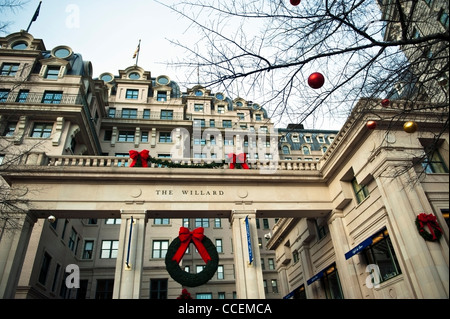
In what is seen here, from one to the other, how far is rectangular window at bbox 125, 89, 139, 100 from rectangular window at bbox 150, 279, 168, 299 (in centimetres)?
2201

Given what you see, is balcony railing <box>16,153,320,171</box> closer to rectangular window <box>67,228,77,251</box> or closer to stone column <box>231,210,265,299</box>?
stone column <box>231,210,265,299</box>

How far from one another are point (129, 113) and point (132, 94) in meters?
2.98

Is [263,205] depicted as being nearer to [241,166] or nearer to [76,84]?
[241,166]

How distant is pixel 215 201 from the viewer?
1811 centimetres

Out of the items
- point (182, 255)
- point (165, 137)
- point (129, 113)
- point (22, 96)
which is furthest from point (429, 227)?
point (129, 113)

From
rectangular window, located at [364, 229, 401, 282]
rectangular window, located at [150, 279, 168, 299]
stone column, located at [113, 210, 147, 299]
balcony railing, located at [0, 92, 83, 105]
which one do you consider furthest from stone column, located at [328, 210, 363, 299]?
balcony railing, located at [0, 92, 83, 105]

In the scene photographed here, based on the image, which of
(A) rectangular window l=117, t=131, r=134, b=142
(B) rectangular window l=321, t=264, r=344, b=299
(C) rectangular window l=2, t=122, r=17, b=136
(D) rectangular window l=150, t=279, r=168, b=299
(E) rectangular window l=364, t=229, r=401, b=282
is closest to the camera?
(E) rectangular window l=364, t=229, r=401, b=282

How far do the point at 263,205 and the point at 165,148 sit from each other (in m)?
20.0

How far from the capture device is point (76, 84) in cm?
2852

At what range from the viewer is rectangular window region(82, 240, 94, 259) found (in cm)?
2995

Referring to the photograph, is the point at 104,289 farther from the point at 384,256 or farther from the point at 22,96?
the point at 384,256

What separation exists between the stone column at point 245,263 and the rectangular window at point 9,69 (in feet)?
82.5
